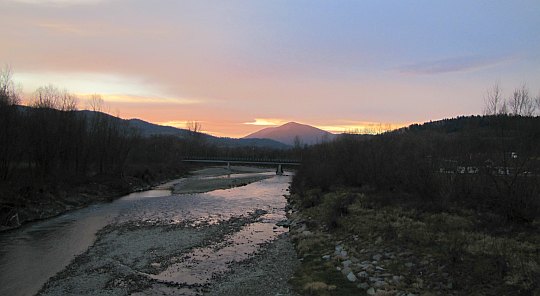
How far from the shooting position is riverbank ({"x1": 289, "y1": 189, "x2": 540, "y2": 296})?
11.3 metres

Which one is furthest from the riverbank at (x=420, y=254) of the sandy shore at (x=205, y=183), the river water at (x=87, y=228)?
the sandy shore at (x=205, y=183)

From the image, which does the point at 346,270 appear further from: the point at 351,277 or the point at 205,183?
the point at 205,183

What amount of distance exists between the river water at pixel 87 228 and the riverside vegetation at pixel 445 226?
5891mm

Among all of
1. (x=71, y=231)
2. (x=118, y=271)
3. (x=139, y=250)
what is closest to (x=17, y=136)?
(x=71, y=231)

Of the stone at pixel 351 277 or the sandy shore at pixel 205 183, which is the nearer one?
the stone at pixel 351 277

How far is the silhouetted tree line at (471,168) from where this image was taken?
16.6 meters

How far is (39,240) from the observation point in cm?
2373

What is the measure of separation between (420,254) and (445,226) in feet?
11.5

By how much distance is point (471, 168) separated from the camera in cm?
2116

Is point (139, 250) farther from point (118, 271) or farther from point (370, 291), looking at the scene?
point (370, 291)

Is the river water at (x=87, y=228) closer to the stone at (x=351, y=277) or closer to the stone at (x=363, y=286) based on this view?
the stone at (x=351, y=277)

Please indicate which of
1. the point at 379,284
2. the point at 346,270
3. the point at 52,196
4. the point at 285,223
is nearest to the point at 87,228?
the point at 52,196

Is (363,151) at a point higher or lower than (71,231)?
higher

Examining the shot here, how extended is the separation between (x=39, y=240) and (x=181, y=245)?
31.7 ft
